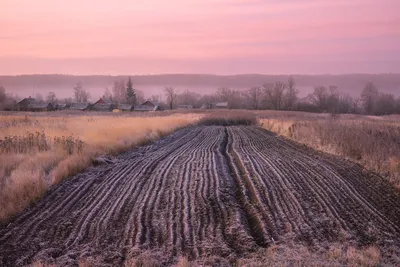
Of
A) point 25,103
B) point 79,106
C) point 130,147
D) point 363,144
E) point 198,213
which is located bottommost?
point 198,213

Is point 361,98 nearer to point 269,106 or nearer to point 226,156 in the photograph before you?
point 269,106

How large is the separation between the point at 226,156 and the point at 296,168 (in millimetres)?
3708

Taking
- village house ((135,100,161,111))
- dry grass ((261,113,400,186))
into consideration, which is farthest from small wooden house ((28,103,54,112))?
dry grass ((261,113,400,186))

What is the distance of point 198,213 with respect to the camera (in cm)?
704

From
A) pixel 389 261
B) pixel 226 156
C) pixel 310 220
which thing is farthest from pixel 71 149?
pixel 389 261

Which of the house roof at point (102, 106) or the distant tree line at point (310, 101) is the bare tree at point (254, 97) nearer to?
the distant tree line at point (310, 101)

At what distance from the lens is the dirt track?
5574mm

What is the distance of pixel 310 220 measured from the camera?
264 inches

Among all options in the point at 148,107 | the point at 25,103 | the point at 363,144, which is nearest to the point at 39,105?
the point at 25,103

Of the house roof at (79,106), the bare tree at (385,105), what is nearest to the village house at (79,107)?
the house roof at (79,106)

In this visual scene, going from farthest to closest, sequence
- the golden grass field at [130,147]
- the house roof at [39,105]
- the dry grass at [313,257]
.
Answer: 1. the house roof at [39,105]
2. the golden grass field at [130,147]
3. the dry grass at [313,257]

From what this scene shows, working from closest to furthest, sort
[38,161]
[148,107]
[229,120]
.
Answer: [38,161]
[229,120]
[148,107]

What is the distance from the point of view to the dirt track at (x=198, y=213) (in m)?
5.57

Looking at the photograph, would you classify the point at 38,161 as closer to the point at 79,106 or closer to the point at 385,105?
the point at 79,106
